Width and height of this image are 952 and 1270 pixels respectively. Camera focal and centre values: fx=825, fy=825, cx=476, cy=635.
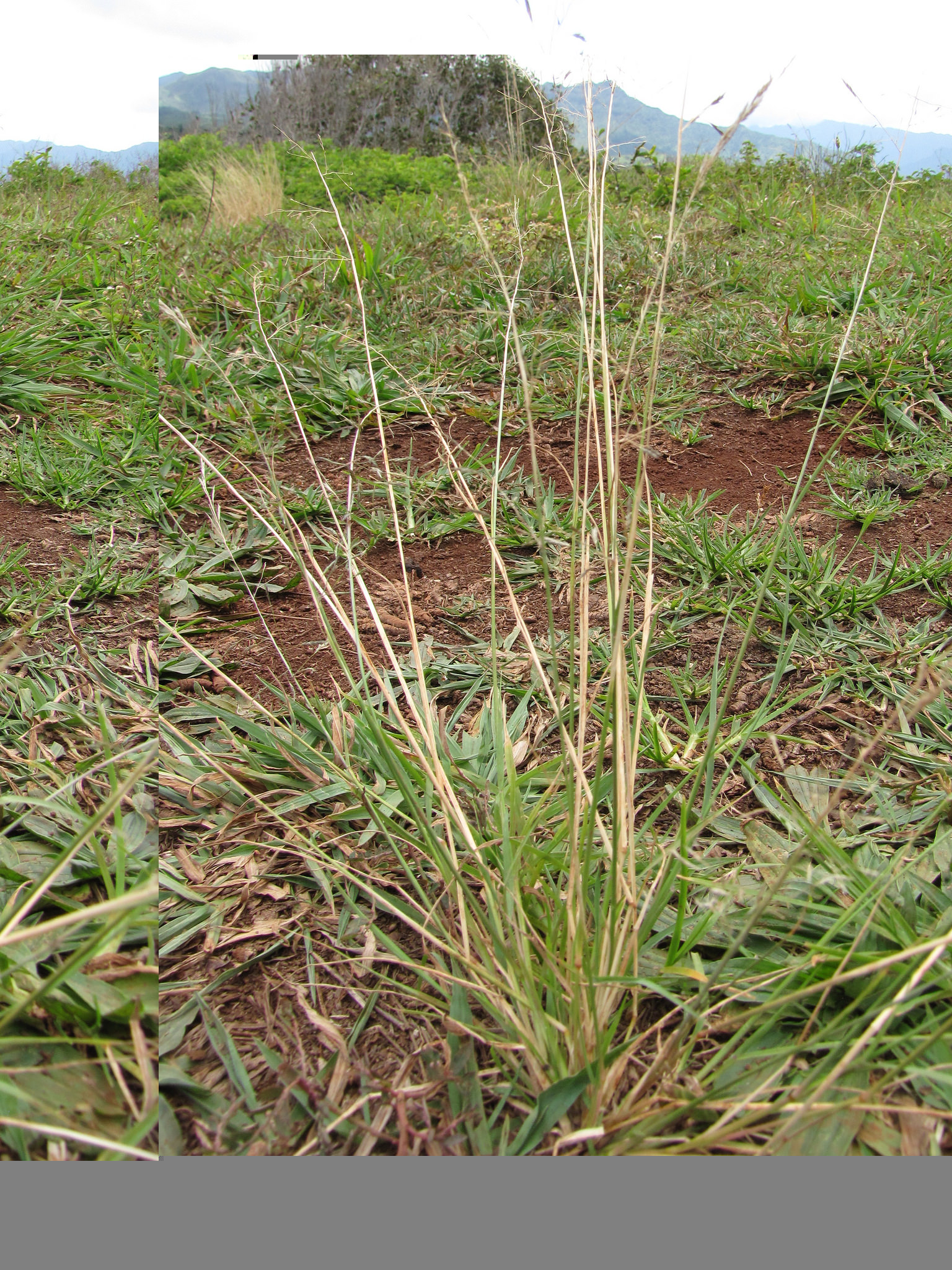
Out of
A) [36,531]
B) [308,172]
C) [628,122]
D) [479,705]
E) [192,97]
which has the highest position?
[308,172]

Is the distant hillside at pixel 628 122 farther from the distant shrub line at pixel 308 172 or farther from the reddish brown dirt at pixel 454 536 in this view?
the distant shrub line at pixel 308 172

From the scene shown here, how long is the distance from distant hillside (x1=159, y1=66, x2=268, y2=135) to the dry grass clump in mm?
219

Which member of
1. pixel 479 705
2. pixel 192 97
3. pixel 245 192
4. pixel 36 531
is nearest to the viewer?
pixel 479 705

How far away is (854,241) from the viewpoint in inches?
111

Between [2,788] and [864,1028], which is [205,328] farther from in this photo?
[864,1028]

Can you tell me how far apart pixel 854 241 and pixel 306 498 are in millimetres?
2212

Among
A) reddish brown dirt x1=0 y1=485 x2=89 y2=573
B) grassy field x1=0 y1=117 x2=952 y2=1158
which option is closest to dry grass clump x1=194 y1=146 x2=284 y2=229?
grassy field x1=0 y1=117 x2=952 y2=1158

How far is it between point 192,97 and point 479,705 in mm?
1585

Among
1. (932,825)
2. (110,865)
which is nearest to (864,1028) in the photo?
(932,825)

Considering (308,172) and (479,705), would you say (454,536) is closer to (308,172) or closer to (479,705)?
(479,705)

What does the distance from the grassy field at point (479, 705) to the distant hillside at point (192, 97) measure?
322mm

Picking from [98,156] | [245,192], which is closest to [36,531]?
[98,156]

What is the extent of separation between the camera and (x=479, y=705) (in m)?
1.35

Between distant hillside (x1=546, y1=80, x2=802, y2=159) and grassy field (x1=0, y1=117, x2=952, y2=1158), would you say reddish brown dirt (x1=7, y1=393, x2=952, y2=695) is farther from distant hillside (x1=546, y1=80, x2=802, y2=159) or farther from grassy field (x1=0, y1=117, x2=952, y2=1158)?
distant hillside (x1=546, y1=80, x2=802, y2=159)
